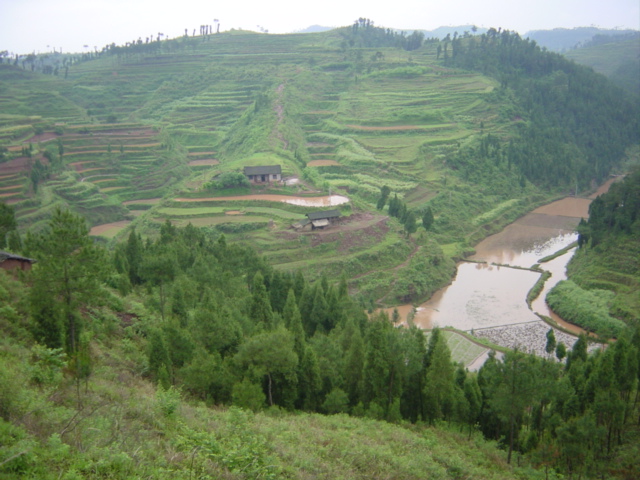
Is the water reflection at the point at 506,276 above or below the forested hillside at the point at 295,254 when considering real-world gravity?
below

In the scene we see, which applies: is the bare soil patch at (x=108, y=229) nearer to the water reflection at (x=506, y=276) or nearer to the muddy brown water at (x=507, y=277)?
the muddy brown water at (x=507, y=277)

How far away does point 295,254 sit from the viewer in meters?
47.1

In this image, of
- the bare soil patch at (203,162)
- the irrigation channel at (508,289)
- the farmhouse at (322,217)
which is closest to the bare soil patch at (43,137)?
the bare soil patch at (203,162)

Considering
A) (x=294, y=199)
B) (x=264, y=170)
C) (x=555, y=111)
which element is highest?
(x=555, y=111)

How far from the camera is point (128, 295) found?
87.8 ft

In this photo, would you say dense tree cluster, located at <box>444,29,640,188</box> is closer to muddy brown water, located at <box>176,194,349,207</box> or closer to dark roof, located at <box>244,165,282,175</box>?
muddy brown water, located at <box>176,194,349,207</box>

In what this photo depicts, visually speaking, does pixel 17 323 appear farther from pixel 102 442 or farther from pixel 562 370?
pixel 562 370

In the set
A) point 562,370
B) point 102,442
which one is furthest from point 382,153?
point 102,442

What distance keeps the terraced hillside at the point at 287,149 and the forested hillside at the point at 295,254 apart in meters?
0.42

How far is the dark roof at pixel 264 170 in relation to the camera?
59.2 metres

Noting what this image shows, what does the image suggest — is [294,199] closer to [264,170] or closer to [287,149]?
[264,170]

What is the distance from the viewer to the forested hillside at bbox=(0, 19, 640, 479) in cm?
1354

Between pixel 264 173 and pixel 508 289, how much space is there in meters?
28.0

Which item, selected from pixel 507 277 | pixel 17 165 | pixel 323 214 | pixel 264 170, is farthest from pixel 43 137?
pixel 507 277
